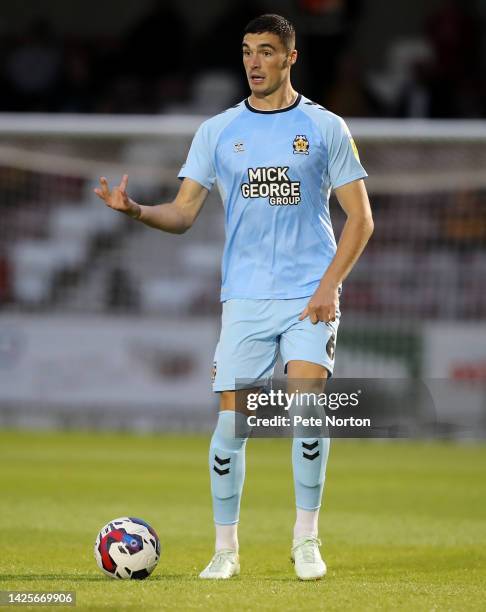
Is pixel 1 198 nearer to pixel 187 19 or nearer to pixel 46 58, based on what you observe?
pixel 46 58

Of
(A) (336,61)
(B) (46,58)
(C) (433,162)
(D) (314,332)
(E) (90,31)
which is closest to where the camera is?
(D) (314,332)

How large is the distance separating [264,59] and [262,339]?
1151mm

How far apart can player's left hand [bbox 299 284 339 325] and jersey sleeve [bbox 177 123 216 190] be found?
75 cm

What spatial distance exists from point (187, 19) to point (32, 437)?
28.9 ft

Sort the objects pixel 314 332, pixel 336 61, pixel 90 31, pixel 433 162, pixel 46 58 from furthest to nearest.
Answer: pixel 90 31 → pixel 46 58 → pixel 336 61 → pixel 433 162 → pixel 314 332

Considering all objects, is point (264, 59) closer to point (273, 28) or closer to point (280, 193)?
point (273, 28)

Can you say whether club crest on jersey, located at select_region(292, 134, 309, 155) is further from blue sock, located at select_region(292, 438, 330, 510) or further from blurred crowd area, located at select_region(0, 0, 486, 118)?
blurred crowd area, located at select_region(0, 0, 486, 118)

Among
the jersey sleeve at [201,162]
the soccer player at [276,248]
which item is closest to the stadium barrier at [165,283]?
the jersey sleeve at [201,162]

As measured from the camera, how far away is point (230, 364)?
A: 5.71 m

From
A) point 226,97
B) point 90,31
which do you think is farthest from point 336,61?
point 90,31

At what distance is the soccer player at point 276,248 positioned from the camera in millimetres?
5672

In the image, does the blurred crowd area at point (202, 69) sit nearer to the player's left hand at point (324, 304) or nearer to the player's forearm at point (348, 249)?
the player's forearm at point (348, 249)

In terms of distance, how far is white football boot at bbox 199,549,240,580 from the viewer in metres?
5.57

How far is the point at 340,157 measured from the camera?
582cm
